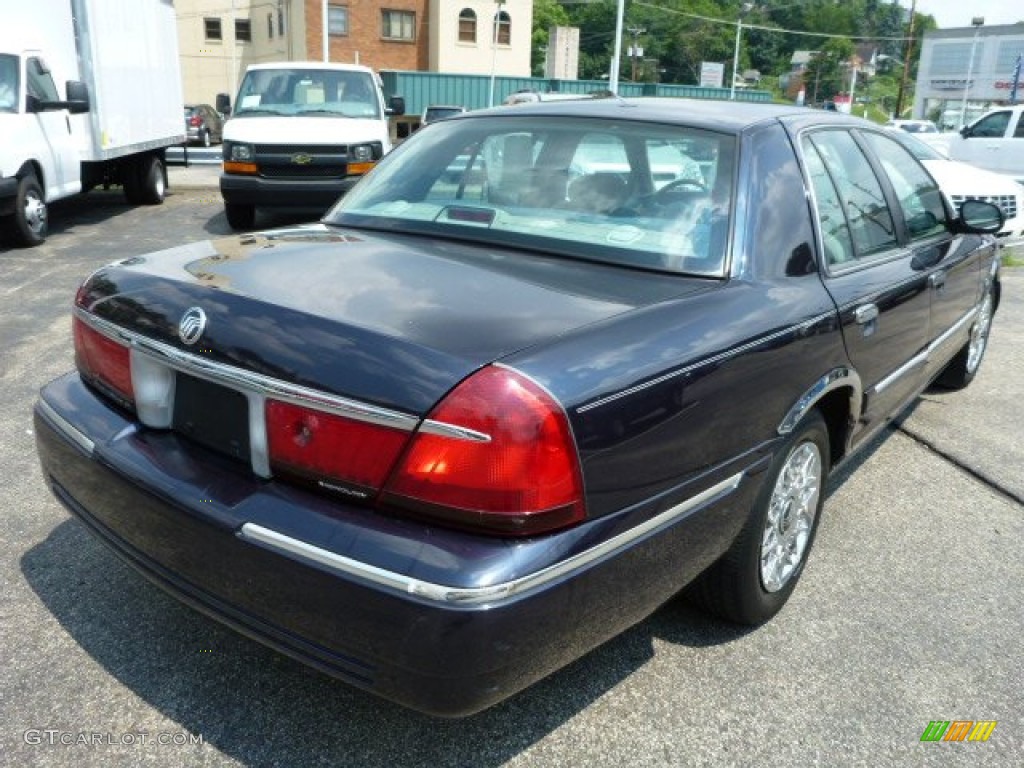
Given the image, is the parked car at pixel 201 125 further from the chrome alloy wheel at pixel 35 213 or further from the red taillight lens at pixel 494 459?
the red taillight lens at pixel 494 459

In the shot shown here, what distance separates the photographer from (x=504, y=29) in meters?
49.2

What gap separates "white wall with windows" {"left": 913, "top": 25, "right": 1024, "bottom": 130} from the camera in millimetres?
73875

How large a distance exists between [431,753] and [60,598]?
142cm

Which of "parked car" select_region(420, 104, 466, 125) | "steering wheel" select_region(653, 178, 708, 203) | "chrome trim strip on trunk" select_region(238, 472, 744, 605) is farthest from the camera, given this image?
"parked car" select_region(420, 104, 466, 125)

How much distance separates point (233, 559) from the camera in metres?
2.12

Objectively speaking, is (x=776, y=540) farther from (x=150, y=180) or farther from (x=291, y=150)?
(x=150, y=180)

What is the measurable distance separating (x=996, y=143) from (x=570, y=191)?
16.0m

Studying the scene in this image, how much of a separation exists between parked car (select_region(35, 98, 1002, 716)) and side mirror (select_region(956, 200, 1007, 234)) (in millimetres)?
1193

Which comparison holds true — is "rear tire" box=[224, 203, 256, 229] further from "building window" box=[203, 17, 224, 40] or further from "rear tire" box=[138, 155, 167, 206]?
"building window" box=[203, 17, 224, 40]

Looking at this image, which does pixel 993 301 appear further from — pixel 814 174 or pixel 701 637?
pixel 701 637

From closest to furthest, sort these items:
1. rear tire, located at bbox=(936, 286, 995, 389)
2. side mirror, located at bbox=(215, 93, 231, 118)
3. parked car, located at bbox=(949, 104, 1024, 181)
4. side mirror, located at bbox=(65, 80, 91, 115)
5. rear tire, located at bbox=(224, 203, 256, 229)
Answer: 1. rear tire, located at bbox=(936, 286, 995, 389)
2. side mirror, located at bbox=(65, 80, 91, 115)
3. rear tire, located at bbox=(224, 203, 256, 229)
4. side mirror, located at bbox=(215, 93, 231, 118)
5. parked car, located at bbox=(949, 104, 1024, 181)

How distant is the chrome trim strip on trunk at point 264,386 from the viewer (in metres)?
1.97

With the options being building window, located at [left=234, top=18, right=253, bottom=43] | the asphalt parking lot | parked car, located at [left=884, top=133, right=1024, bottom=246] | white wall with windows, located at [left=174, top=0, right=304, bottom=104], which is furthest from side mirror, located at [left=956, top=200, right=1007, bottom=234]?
building window, located at [left=234, top=18, right=253, bottom=43]

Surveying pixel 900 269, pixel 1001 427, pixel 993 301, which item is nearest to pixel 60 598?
pixel 900 269
